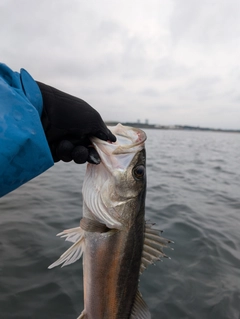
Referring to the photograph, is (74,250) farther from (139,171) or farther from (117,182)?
(139,171)

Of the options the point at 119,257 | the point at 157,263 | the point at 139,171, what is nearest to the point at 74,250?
the point at 119,257

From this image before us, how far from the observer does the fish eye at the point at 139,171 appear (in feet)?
7.17

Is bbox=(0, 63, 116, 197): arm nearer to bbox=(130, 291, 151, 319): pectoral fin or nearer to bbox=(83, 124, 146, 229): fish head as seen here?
bbox=(83, 124, 146, 229): fish head

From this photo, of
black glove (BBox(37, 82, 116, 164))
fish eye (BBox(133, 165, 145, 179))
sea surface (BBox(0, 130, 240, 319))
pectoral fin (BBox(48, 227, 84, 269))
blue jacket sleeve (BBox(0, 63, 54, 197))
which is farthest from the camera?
sea surface (BBox(0, 130, 240, 319))

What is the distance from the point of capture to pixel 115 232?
2215 millimetres

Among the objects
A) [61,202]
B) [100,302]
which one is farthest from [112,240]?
[61,202]

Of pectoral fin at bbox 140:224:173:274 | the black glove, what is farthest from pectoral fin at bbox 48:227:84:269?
the black glove

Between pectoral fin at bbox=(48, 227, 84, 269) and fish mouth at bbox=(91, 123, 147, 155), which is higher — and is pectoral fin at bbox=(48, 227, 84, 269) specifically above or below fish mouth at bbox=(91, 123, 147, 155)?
below

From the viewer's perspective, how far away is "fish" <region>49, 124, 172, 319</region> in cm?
216

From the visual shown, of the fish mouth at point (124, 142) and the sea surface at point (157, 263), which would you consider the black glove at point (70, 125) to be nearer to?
the fish mouth at point (124, 142)

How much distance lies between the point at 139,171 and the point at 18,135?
997mm

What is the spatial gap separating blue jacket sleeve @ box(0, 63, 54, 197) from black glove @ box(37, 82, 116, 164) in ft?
0.78

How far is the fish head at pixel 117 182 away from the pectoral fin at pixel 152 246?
31 centimetres

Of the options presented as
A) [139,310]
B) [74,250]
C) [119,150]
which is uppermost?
[119,150]
